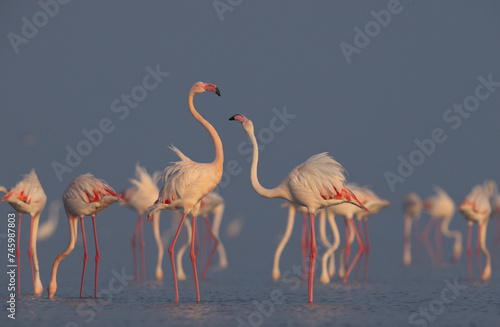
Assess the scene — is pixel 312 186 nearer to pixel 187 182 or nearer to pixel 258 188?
pixel 258 188

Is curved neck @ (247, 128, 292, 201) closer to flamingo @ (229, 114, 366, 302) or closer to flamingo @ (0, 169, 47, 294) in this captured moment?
flamingo @ (229, 114, 366, 302)

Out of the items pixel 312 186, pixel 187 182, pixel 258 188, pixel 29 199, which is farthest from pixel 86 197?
pixel 312 186

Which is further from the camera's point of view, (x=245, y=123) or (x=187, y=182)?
(x=245, y=123)

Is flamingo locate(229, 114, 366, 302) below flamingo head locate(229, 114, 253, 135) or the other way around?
below

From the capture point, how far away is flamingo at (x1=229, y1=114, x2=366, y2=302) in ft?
34.7

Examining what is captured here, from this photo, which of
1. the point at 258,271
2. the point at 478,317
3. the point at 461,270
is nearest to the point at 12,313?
the point at 478,317

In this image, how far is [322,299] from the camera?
11.3 m

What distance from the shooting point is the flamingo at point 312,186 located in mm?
10586

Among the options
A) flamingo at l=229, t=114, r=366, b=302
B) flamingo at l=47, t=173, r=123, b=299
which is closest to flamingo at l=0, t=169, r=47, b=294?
flamingo at l=47, t=173, r=123, b=299

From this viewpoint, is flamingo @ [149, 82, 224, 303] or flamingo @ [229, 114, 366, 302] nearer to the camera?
flamingo @ [149, 82, 224, 303]

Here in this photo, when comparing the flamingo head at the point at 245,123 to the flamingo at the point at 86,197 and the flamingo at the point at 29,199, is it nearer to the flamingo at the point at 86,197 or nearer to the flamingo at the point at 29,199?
the flamingo at the point at 86,197

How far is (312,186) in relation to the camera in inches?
416

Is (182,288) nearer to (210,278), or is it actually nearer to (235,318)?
(210,278)

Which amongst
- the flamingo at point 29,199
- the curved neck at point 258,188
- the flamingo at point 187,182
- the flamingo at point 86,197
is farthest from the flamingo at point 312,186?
the flamingo at point 29,199
